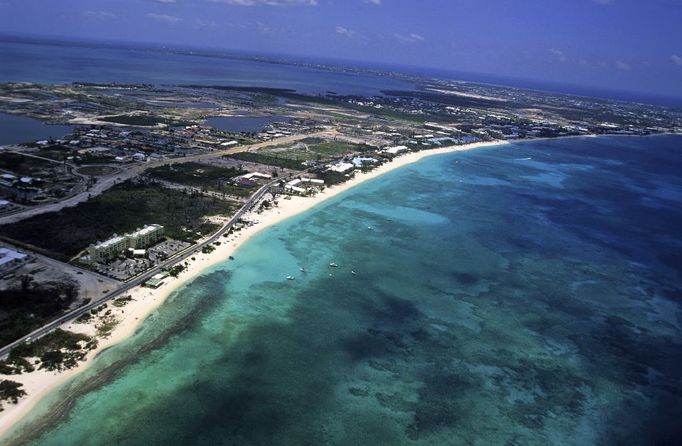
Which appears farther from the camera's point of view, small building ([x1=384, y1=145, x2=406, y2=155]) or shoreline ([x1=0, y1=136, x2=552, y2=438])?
small building ([x1=384, y1=145, x2=406, y2=155])

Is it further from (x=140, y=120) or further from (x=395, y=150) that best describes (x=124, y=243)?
(x=140, y=120)

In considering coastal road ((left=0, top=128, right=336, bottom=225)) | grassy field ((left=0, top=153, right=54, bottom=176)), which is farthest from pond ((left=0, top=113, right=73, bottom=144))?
coastal road ((left=0, top=128, right=336, bottom=225))

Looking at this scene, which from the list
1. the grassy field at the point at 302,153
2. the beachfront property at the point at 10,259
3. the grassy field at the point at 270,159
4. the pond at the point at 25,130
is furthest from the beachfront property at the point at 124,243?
the pond at the point at 25,130

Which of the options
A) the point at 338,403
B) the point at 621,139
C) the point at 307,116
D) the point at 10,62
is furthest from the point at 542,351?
the point at 10,62

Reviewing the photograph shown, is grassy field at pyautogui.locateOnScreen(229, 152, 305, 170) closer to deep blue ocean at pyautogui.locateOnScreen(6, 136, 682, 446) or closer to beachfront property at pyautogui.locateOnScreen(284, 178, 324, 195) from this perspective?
beachfront property at pyautogui.locateOnScreen(284, 178, 324, 195)

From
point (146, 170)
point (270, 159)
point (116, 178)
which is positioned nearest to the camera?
point (116, 178)

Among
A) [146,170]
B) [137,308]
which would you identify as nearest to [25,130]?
[146,170]

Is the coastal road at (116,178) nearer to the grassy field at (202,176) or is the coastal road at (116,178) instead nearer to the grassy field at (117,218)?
the grassy field at (117,218)
